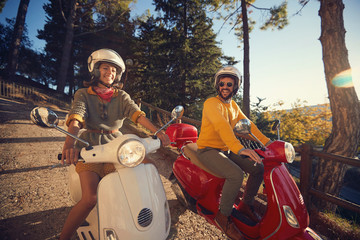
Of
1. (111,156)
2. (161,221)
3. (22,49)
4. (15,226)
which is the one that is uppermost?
(22,49)

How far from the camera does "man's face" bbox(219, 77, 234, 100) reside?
7.63 ft

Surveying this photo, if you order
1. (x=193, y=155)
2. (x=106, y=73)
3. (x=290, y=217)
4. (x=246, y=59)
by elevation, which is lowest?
(x=290, y=217)

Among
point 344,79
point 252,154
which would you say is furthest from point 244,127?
point 344,79

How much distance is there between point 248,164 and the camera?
212cm

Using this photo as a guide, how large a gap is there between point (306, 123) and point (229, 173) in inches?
733

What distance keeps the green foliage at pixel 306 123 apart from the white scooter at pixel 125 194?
15116 mm

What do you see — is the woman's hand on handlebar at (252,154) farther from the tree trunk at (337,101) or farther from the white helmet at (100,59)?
the tree trunk at (337,101)

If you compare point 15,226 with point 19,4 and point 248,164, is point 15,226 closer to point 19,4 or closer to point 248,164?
point 248,164

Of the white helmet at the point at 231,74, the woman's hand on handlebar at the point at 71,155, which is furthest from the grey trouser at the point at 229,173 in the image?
the woman's hand on handlebar at the point at 71,155

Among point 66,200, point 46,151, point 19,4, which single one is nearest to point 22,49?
point 19,4

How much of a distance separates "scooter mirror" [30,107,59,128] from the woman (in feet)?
0.95

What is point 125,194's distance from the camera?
117 cm

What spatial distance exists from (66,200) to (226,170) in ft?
8.46

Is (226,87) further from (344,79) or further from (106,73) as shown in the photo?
(344,79)
